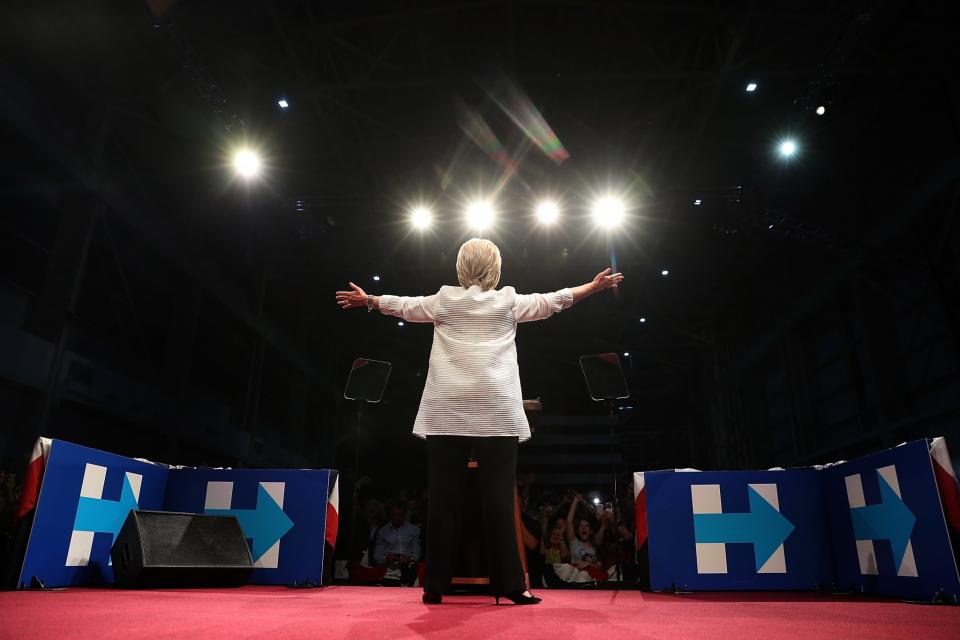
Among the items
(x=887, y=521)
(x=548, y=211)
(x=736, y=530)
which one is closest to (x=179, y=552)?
(x=736, y=530)

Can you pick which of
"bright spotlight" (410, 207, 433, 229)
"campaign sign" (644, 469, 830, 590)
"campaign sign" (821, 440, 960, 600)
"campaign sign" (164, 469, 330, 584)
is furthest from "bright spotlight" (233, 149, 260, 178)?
"campaign sign" (821, 440, 960, 600)

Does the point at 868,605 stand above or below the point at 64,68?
below

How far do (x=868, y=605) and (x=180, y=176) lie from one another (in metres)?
9.72

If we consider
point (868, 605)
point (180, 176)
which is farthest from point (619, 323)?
point (868, 605)

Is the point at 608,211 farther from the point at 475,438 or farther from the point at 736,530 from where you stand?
the point at 475,438

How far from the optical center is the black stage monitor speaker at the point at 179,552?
9.82 feet

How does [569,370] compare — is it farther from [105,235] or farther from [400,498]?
[105,235]

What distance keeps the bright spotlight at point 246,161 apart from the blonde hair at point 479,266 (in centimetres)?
614

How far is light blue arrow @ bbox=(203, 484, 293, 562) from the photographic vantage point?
3.64m

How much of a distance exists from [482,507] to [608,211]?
7379 mm

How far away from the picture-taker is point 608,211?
905cm

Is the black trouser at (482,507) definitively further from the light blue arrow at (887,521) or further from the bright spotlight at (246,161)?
the bright spotlight at (246,161)

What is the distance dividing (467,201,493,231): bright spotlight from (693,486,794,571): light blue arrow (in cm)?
634

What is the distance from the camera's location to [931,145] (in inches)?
301
